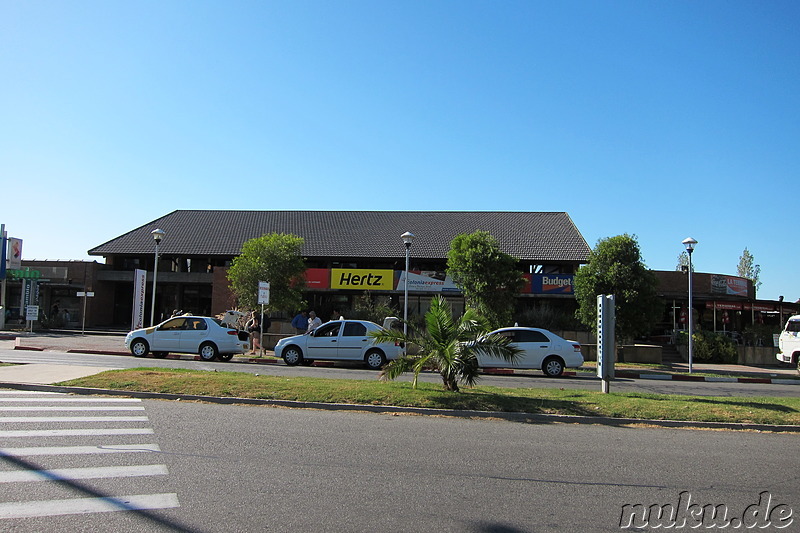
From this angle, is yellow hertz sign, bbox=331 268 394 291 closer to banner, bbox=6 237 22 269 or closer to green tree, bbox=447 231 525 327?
green tree, bbox=447 231 525 327

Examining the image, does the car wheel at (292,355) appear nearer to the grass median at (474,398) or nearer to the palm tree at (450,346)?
the grass median at (474,398)

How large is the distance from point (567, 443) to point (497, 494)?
9.05ft

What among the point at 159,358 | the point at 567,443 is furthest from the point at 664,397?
the point at 159,358

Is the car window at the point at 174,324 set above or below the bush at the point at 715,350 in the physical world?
above

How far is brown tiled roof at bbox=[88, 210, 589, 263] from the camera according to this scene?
1464 inches

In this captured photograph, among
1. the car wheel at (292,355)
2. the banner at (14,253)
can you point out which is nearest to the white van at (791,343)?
the car wheel at (292,355)

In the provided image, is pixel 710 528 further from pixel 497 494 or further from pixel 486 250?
pixel 486 250

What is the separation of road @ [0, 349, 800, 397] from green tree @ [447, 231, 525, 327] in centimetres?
825

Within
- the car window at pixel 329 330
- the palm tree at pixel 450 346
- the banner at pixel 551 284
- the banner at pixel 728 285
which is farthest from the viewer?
the banner at pixel 728 285

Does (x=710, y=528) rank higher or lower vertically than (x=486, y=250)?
lower

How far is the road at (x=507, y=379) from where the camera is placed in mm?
15328

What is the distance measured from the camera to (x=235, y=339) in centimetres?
2034

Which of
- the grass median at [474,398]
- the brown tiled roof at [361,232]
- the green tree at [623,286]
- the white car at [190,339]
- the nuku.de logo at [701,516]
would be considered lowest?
the nuku.de logo at [701,516]

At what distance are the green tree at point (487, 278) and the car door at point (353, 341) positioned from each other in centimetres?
798
